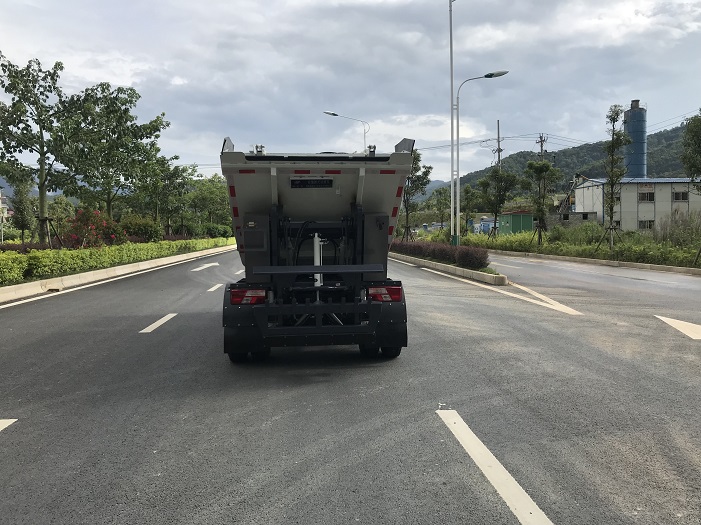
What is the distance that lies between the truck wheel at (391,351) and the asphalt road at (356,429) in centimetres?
9

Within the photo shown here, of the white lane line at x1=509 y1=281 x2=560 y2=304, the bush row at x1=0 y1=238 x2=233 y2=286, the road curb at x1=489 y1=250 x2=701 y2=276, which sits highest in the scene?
the bush row at x1=0 y1=238 x2=233 y2=286

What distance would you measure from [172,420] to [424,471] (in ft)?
7.02

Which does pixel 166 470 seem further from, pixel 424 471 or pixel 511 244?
pixel 511 244

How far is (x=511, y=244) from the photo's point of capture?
39562mm

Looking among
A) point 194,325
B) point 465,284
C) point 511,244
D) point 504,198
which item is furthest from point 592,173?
point 194,325

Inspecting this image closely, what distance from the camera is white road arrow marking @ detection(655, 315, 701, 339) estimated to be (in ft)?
27.2

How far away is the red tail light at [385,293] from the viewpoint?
620cm

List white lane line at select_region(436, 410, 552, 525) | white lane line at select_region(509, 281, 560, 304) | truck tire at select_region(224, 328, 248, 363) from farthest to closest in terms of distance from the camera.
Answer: white lane line at select_region(509, 281, 560, 304)
truck tire at select_region(224, 328, 248, 363)
white lane line at select_region(436, 410, 552, 525)

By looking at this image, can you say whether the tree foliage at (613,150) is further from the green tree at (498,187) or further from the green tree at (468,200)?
the green tree at (468,200)

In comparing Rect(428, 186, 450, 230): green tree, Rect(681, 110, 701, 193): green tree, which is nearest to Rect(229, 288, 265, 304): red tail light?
Rect(681, 110, 701, 193): green tree

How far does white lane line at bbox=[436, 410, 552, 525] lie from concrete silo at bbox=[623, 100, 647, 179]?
63801 millimetres

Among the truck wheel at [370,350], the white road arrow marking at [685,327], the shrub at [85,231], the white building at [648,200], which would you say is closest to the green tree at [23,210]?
the shrub at [85,231]

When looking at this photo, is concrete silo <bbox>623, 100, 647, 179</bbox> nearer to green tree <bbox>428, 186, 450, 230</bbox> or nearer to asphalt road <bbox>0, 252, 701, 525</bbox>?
green tree <bbox>428, 186, 450, 230</bbox>

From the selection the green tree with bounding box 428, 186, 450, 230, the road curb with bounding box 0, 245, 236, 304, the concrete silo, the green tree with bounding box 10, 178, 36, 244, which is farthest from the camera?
the concrete silo
